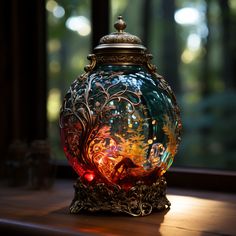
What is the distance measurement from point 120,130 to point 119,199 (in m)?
0.12

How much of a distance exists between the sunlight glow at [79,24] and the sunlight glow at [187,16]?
58 cm

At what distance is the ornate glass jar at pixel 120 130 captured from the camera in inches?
30.3

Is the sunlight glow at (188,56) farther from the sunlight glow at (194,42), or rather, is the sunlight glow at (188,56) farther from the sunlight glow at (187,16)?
the sunlight glow at (187,16)

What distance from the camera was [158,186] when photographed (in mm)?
818

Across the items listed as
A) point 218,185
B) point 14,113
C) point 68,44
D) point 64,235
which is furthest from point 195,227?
point 68,44

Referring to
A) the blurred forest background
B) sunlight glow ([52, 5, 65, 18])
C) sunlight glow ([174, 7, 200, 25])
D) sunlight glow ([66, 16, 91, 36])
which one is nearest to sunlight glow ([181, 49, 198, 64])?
the blurred forest background

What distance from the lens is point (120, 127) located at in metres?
0.77

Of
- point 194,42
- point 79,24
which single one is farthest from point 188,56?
point 79,24

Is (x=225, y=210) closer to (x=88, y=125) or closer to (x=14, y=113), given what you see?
(x=88, y=125)

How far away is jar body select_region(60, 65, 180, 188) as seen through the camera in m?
0.77

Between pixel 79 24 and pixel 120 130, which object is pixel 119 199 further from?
pixel 79 24

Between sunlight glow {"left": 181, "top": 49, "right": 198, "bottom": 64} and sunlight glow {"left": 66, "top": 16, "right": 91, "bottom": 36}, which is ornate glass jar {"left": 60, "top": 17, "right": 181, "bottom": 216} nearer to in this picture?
sunlight glow {"left": 66, "top": 16, "right": 91, "bottom": 36}

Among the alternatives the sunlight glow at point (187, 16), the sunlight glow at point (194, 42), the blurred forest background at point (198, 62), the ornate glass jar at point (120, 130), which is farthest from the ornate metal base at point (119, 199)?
the sunlight glow at point (194, 42)

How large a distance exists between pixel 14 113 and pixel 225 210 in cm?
71
